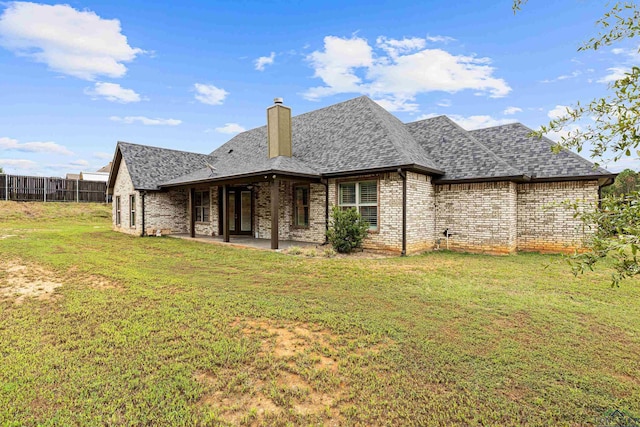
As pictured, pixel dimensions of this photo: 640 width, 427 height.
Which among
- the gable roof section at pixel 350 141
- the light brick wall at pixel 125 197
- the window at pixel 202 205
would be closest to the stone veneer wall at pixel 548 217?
the gable roof section at pixel 350 141

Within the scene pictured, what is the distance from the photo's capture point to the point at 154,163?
1784 centimetres

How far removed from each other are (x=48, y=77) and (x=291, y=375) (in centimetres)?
2118

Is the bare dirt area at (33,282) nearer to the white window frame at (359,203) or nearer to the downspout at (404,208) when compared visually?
the white window frame at (359,203)

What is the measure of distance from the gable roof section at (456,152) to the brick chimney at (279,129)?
577cm

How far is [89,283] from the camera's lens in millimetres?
6344

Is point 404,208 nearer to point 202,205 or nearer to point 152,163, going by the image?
point 202,205

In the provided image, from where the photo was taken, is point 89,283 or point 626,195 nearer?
point 626,195

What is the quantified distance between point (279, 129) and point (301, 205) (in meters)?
3.31

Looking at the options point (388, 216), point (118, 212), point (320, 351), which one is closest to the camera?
point (320, 351)

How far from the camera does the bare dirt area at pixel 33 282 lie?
18.1 feet

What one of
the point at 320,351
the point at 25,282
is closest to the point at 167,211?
the point at 25,282

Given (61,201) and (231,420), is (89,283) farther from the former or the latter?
(61,201)

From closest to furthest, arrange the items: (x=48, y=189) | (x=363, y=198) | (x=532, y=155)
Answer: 1. (x=363, y=198)
2. (x=532, y=155)
3. (x=48, y=189)

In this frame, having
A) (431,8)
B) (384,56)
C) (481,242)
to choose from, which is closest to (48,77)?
(384,56)
